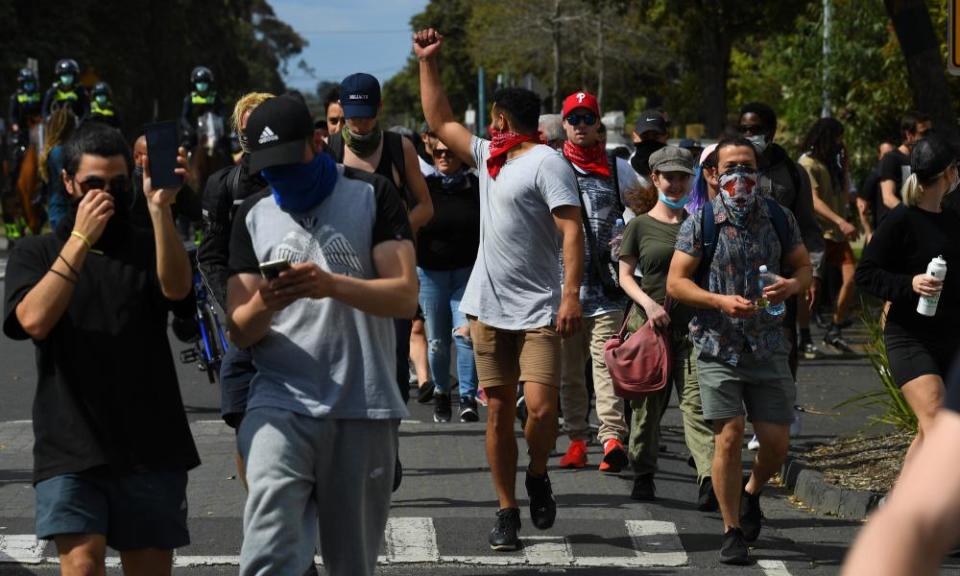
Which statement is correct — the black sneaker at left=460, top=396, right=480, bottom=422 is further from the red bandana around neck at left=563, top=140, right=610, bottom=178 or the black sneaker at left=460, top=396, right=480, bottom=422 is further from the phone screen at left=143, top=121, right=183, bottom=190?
the phone screen at left=143, top=121, right=183, bottom=190

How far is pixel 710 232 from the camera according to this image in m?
6.89

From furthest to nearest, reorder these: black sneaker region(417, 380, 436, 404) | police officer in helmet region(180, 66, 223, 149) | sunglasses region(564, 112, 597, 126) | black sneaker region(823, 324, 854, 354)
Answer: police officer in helmet region(180, 66, 223, 149) → black sneaker region(823, 324, 854, 354) → black sneaker region(417, 380, 436, 404) → sunglasses region(564, 112, 597, 126)

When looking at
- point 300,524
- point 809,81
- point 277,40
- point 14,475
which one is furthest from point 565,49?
point 277,40

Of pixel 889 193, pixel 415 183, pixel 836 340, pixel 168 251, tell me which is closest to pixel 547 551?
pixel 415 183

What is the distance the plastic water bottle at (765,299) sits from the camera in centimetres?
677

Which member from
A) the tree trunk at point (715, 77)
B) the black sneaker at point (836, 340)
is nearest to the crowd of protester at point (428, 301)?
the black sneaker at point (836, 340)

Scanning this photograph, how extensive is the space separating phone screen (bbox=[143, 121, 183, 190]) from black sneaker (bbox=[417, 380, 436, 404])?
6677mm

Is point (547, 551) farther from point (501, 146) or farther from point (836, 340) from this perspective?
point (836, 340)

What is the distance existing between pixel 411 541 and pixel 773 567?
1535mm

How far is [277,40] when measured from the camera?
129 m

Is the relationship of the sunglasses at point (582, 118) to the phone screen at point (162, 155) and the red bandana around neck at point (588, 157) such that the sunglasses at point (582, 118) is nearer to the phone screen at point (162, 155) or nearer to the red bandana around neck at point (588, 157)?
the red bandana around neck at point (588, 157)

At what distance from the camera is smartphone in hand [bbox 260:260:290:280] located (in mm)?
4256

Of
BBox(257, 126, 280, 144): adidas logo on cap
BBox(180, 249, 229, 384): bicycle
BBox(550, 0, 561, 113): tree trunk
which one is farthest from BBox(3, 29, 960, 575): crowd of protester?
BBox(550, 0, 561, 113): tree trunk

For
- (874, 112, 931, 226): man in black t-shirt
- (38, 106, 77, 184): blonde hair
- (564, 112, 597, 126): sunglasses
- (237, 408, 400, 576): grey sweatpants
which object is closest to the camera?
(237, 408, 400, 576): grey sweatpants
